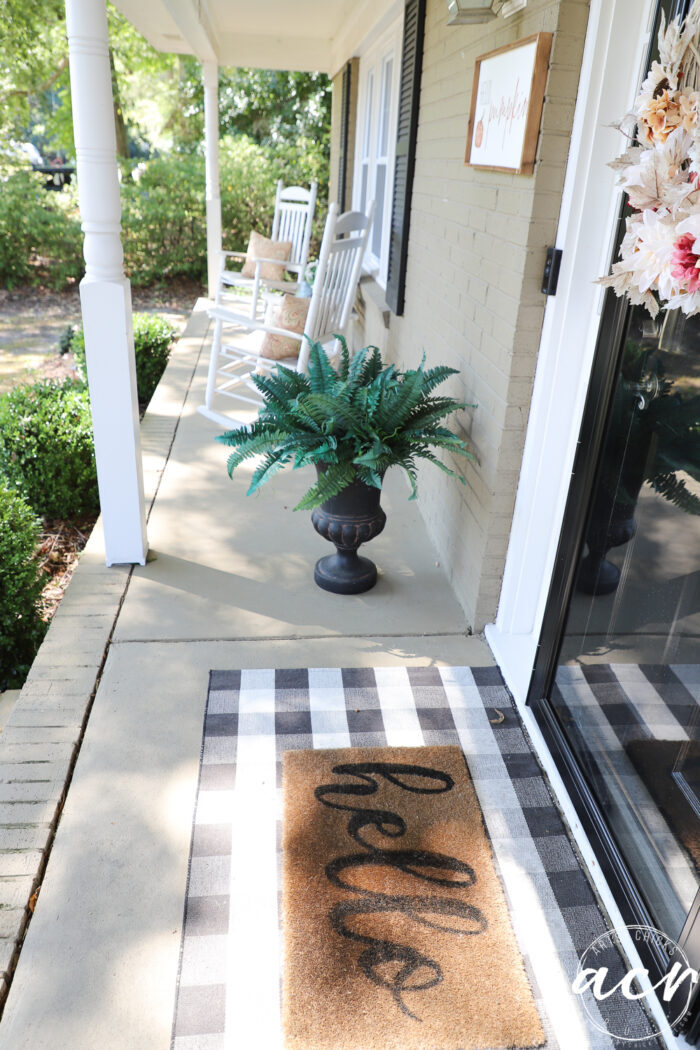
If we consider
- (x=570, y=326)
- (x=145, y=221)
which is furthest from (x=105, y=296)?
(x=145, y=221)

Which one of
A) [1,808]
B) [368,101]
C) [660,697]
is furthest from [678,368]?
[368,101]

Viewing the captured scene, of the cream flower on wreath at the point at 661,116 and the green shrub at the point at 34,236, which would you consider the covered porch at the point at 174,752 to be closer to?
the cream flower on wreath at the point at 661,116

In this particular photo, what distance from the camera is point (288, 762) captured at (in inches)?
75.5

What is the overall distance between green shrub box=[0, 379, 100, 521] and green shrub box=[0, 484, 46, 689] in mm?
678

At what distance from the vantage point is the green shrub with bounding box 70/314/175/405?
4.86 meters

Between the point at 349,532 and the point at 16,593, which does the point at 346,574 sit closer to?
the point at 349,532

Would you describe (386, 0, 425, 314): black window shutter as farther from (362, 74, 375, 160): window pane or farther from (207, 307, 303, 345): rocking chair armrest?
(362, 74, 375, 160): window pane

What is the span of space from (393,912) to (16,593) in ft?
4.90

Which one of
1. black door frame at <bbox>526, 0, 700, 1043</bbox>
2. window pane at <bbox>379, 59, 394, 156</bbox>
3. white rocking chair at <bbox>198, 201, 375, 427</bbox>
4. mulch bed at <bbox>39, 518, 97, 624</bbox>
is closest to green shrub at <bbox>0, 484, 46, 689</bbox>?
mulch bed at <bbox>39, 518, 97, 624</bbox>

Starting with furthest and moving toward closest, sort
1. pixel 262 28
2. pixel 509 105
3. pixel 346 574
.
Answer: pixel 262 28
pixel 346 574
pixel 509 105

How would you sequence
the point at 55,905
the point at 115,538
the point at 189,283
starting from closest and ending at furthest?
1. the point at 55,905
2. the point at 115,538
3. the point at 189,283

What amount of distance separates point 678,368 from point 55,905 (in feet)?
5.29

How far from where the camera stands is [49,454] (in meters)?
3.17

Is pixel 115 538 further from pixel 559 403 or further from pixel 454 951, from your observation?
pixel 454 951
